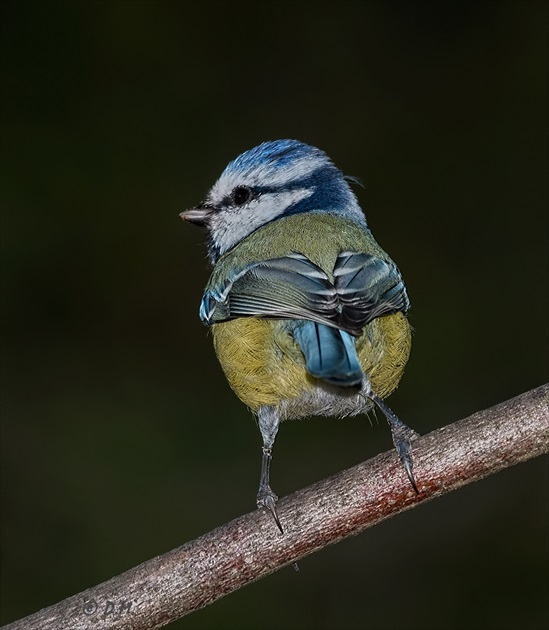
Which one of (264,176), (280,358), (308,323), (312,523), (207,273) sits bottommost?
(312,523)

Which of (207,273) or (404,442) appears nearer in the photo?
(404,442)

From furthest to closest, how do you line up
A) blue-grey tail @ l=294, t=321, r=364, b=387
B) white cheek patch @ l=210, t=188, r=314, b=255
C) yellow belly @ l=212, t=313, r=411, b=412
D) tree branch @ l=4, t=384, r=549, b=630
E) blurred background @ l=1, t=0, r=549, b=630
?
blurred background @ l=1, t=0, r=549, b=630
white cheek patch @ l=210, t=188, r=314, b=255
yellow belly @ l=212, t=313, r=411, b=412
tree branch @ l=4, t=384, r=549, b=630
blue-grey tail @ l=294, t=321, r=364, b=387

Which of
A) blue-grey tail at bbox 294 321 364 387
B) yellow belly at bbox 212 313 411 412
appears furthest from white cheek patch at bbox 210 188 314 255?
blue-grey tail at bbox 294 321 364 387

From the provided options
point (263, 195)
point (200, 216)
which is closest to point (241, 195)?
point (263, 195)

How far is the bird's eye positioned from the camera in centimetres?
432

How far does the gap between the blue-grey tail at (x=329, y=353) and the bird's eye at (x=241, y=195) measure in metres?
1.29

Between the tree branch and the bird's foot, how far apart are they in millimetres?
18

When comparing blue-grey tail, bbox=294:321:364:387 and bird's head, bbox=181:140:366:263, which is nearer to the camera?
blue-grey tail, bbox=294:321:364:387

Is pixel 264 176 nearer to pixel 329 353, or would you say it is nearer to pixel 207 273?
pixel 207 273

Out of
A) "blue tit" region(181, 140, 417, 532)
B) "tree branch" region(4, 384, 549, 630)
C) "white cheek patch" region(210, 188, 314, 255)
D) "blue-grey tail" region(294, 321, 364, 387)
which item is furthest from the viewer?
"white cheek patch" region(210, 188, 314, 255)

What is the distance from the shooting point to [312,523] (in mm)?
2941

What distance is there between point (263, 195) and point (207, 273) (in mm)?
1334

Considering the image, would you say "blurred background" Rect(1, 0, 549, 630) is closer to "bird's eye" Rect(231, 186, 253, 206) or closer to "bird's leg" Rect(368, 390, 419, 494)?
"bird's eye" Rect(231, 186, 253, 206)

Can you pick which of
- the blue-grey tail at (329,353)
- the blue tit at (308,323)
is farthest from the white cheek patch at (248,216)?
the blue-grey tail at (329,353)
